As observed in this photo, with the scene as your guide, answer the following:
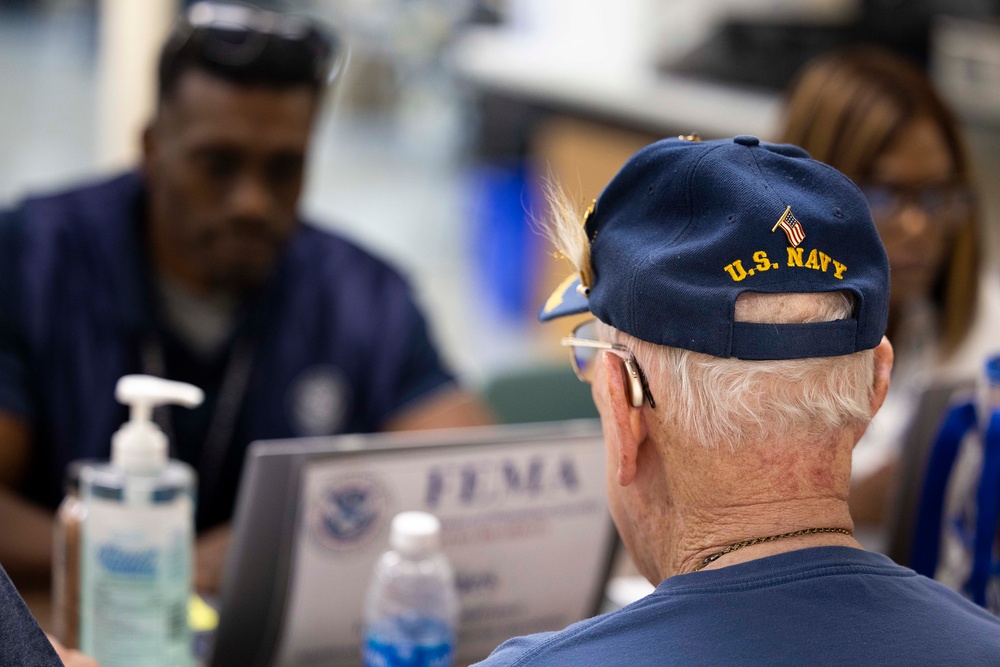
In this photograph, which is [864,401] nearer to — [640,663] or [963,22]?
[640,663]

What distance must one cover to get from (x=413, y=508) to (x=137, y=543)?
Result: 320 millimetres

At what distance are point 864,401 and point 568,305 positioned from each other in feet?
0.95

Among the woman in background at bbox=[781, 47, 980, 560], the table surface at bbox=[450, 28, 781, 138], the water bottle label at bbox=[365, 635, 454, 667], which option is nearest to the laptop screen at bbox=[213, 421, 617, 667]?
the water bottle label at bbox=[365, 635, 454, 667]

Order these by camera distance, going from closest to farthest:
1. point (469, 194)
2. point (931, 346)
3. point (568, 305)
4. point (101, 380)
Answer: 1. point (568, 305)
2. point (101, 380)
3. point (931, 346)
4. point (469, 194)

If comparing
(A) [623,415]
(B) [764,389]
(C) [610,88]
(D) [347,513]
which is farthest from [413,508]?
(C) [610,88]

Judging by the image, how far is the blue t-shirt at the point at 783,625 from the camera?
77 cm

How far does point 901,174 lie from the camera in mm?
2074

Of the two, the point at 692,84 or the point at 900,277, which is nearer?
the point at 900,277

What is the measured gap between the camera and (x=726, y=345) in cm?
80

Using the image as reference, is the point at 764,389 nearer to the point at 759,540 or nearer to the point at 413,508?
the point at 759,540

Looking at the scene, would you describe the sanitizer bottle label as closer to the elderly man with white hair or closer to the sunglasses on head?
the elderly man with white hair

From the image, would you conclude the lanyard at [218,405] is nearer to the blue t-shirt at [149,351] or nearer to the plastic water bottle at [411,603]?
the blue t-shirt at [149,351]

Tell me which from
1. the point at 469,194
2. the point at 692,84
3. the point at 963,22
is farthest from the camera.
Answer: the point at 469,194

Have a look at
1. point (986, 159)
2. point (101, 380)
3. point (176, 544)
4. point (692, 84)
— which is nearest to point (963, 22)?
point (986, 159)
